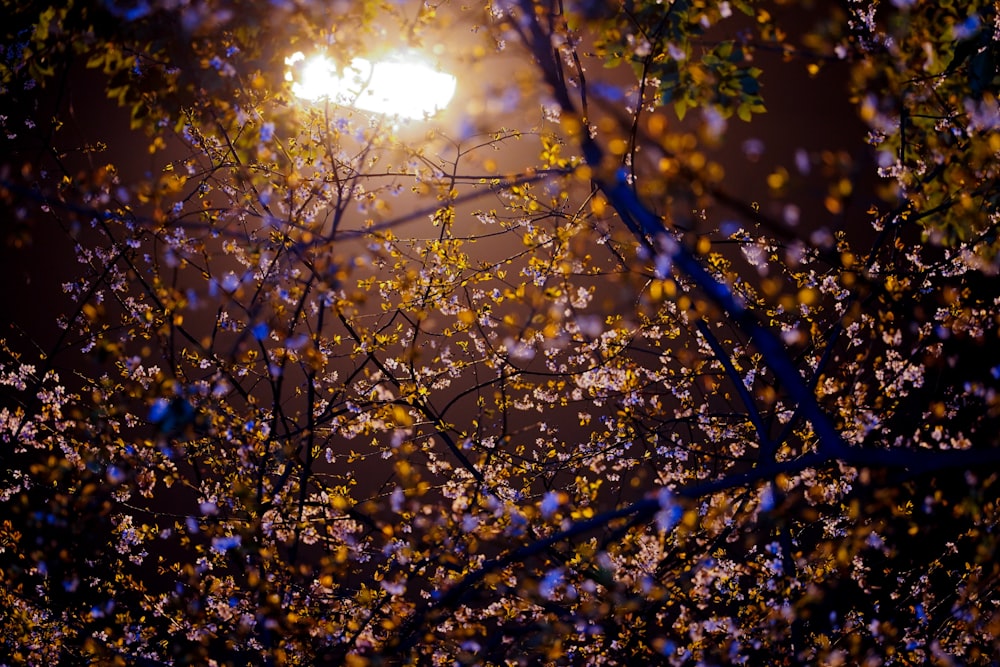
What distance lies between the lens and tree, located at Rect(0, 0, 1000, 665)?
4379 mm

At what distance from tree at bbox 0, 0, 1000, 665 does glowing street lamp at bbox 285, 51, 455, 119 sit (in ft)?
0.40

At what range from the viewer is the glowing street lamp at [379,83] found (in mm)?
4824

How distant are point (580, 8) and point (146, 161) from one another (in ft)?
27.8

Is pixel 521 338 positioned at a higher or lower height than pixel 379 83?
lower

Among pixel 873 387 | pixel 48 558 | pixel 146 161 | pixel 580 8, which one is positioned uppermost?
pixel 146 161

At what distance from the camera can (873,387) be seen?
30.1 ft

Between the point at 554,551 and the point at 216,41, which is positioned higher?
the point at 216,41

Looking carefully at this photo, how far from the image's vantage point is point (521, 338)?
4.64 meters

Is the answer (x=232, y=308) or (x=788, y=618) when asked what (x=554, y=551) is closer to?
(x=788, y=618)

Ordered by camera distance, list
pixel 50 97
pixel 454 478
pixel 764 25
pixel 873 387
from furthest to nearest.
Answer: pixel 50 97
pixel 873 387
pixel 454 478
pixel 764 25

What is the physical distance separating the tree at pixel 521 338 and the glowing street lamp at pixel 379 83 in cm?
12

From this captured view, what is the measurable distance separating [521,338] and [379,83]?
2.10 meters

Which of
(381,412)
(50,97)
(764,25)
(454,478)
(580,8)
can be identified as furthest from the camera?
Result: (50,97)

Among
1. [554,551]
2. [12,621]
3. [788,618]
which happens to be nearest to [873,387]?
[788,618]
